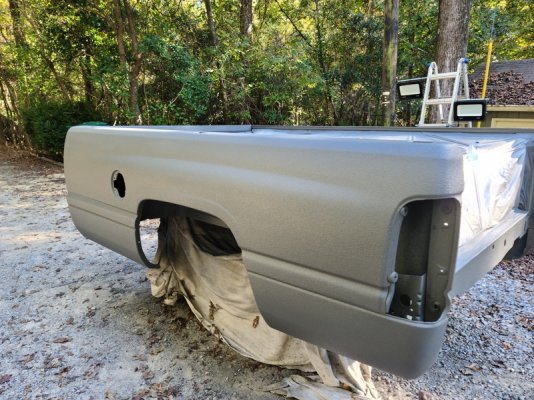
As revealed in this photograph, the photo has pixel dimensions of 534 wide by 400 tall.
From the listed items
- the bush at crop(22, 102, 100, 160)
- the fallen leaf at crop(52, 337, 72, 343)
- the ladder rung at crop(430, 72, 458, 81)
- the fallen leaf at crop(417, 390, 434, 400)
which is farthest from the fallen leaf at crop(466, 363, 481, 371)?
the bush at crop(22, 102, 100, 160)

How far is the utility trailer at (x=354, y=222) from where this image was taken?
1270 millimetres

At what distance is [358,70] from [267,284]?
10.9 meters

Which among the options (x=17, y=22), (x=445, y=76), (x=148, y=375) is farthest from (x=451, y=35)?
(x=17, y=22)

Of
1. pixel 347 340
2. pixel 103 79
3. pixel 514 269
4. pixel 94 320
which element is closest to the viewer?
pixel 347 340

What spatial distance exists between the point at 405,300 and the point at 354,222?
0.34 meters

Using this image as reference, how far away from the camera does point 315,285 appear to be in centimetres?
143

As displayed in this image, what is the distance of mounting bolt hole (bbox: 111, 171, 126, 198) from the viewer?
231 centimetres

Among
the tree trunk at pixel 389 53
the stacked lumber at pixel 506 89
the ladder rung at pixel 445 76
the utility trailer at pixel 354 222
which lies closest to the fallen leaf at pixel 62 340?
the utility trailer at pixel 354 222

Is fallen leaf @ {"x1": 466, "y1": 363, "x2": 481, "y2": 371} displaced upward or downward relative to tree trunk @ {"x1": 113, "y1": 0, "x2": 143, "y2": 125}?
downward

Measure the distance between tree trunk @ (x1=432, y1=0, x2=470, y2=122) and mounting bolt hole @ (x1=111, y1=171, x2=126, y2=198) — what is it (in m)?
5.99

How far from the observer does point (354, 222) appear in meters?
1.32

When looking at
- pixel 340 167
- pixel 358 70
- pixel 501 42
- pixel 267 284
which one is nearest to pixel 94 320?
pixel 267 284

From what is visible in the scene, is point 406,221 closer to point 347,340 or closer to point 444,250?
point 444,250

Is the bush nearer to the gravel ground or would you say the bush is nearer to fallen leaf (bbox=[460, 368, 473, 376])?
the gravel ground
